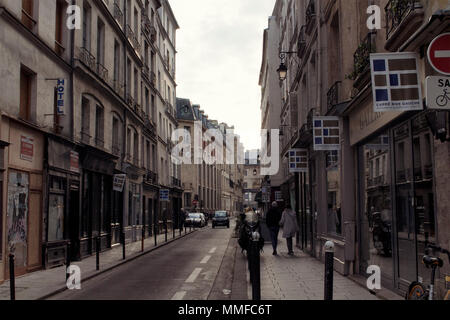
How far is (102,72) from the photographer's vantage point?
20453 millimetres

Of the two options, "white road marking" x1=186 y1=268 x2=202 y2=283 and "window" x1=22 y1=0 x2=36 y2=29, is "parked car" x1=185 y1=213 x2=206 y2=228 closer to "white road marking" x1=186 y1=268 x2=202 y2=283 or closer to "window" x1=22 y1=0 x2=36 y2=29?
"white road marking" x1=186 y1=268 x2=202 y2=283

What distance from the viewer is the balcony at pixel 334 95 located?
41.5 feet

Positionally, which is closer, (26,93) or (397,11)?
(397,11)

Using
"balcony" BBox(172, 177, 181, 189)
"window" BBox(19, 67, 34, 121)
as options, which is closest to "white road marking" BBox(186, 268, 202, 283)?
"window" BBox(19, 67, 34, 121)

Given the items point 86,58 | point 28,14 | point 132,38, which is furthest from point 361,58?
point 132,38

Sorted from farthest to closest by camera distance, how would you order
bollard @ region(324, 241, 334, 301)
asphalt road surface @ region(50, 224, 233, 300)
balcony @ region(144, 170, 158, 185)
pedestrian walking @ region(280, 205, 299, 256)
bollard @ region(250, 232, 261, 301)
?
1. balcony @ region(144, 170, 158, 185)
2. pedestrian walking @ region(280, 205, 299, 256)
3. asphalt road surface @ region(50, 224, 233, 300)
4. bollard @ region(250, 232, 261, 301)
5. bollard @ region(324, 241, 334, 301)

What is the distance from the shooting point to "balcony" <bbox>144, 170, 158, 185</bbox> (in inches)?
1207

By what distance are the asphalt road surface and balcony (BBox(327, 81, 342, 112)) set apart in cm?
539

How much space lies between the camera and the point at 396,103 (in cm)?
709

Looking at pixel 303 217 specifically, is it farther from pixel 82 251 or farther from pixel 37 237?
pixel 37 237

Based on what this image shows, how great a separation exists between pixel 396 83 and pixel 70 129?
38.9 ft

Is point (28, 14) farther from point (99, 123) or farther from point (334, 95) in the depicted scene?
point (334, 95)
